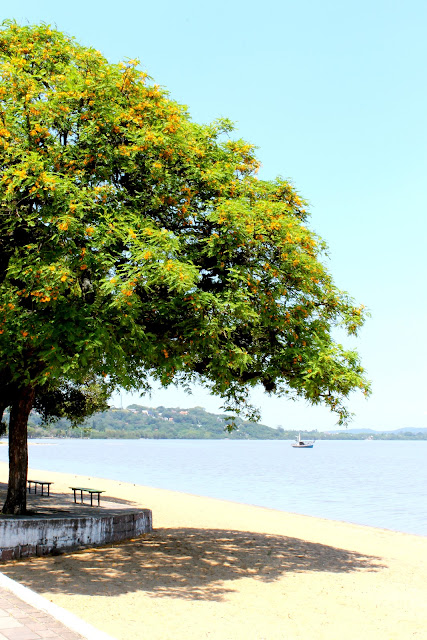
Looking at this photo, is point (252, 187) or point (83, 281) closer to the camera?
point (83, 281)

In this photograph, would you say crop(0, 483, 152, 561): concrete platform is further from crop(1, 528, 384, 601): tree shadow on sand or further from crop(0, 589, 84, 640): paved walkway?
crop(0, 589, 84, 640): paved walkway

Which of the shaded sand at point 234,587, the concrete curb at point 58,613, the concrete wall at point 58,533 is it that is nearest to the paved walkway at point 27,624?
the concrete curb at point 58,613

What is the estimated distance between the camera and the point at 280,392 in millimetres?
15852

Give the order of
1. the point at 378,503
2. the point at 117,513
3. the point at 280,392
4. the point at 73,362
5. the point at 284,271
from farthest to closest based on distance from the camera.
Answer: the point at 378,503 → the point at 117,513 → the point at 280,392 → the point at 284,271 → the point at 73,362

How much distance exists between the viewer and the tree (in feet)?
39.1

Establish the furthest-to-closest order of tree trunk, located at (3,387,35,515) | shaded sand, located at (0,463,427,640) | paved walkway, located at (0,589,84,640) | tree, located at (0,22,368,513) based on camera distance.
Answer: tree trunk, located at (3,387,35,515), tree, located at (0,22,368,513), shaded sand, located at (0,463,427,640), paved walkway, located at (0,589,84,640)

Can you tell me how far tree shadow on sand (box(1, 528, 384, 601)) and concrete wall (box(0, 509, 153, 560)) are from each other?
32cm

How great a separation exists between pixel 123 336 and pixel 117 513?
822 centimetres

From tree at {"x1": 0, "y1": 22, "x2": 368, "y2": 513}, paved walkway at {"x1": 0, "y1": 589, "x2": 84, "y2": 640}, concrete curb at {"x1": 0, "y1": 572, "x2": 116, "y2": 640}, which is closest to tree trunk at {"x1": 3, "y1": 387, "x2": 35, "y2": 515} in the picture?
tree at {"x1": 0, "y1": 22, "x2": 368, "y2": 513}

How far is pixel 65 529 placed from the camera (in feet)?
51.4

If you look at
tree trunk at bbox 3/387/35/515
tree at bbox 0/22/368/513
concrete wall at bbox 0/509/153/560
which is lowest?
concrete wall at bbox 0/509/153/560

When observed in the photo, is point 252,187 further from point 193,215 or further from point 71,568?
point 71,568

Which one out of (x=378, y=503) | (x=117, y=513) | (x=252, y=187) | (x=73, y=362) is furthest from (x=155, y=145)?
(x=378, y=503)

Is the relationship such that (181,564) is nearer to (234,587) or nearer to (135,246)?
(234,587)
